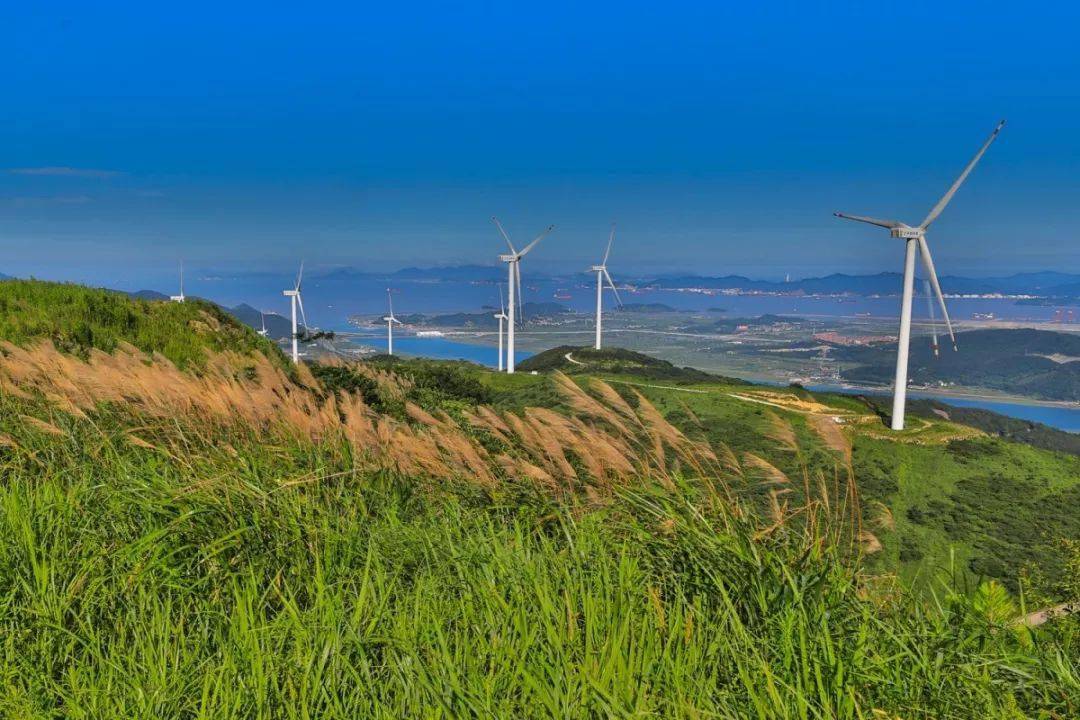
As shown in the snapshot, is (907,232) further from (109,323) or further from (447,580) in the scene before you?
(447,580)

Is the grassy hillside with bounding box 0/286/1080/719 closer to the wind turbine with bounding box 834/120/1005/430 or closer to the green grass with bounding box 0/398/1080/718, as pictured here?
the green grass with bounding box 0/398/1080/718

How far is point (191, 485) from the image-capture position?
5375mm

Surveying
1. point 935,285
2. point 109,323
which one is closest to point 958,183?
point 935,285

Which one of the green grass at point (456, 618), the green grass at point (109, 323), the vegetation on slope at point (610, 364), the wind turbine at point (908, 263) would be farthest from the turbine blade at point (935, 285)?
the green grass at point (456, 618)

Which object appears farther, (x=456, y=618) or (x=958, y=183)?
(x=958, y=183)

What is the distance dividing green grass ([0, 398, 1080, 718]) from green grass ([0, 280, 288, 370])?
10699mm

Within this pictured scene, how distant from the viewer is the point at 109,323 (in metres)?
19.8

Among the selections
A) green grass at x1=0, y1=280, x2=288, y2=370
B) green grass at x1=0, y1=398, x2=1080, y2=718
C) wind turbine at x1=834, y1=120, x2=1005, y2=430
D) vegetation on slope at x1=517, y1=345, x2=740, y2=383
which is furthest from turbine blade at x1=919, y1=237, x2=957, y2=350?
green grass at x1=0, y1=398, x2=1080, y2=718

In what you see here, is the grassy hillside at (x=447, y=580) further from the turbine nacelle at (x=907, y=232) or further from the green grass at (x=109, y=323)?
the turbine nacelle at (x=907, y=232)

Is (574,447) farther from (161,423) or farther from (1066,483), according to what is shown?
(1066,483)

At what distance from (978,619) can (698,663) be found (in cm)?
157

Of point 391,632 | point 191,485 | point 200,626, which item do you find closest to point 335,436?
point 191,485

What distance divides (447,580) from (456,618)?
0.66 m

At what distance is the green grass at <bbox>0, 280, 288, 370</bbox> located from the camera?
1659 centimetres
